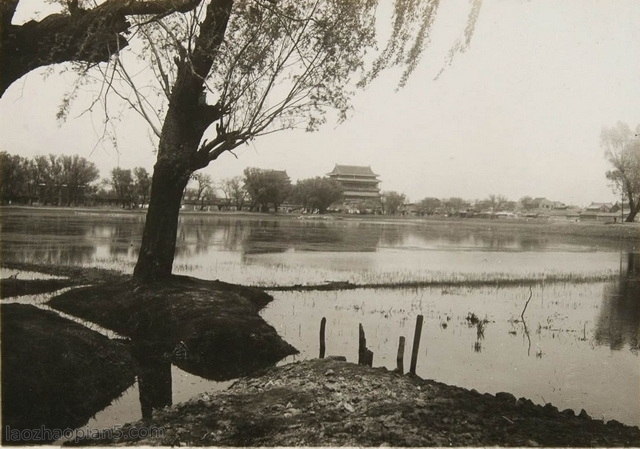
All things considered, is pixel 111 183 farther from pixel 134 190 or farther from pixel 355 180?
pixel 355 180

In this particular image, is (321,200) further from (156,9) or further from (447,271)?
(156,9)

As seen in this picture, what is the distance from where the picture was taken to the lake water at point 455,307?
9.45 meters

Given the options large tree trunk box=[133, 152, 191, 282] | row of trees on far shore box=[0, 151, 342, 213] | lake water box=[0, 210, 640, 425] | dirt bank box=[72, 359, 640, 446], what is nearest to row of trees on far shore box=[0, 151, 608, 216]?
row of trees on far shore box=[0, 151, 342, 213]

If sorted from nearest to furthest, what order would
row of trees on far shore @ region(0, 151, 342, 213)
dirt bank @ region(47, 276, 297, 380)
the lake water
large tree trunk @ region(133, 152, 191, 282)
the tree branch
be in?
1. the tree branch
2. the lake water
3. dirt bank @ region(47, 276, 297, 380)
4. large tree trunk @ region(133, 152, 191, 282)
5. row of trees on far shore @ region(0, 151, 342, 213)

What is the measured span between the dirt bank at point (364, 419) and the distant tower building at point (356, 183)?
186 ft

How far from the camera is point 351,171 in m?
65.9

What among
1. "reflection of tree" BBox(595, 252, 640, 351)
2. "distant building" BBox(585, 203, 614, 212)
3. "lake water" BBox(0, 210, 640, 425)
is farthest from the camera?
"distant building" BBox(585, 203, 614, 212)

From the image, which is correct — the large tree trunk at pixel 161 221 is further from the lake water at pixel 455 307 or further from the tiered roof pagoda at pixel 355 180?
the tiered roof pagoda at pixel 355 180

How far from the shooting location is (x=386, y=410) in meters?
6.64

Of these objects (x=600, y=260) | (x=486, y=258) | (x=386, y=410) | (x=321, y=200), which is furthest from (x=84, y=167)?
(x=386, y=410)

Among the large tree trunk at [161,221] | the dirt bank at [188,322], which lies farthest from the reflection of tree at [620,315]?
the large tree trunk at [161,221]

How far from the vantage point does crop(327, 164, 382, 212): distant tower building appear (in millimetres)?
65312

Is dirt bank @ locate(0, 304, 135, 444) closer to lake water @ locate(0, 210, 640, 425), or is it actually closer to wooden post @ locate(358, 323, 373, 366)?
lake water @ locate(0, 210, 640, 425)

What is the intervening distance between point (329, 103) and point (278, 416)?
9936mm
